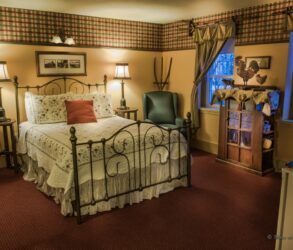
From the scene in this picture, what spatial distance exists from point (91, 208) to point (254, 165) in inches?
91.8

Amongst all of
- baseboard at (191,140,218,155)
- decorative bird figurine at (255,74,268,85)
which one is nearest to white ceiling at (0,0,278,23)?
decorative bird figurine at (255,74,268,85)

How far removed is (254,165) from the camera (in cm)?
402

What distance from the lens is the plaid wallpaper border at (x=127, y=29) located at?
3.99 m

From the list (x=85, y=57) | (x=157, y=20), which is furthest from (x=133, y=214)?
(x=157, y=20)

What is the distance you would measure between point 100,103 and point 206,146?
201 cm

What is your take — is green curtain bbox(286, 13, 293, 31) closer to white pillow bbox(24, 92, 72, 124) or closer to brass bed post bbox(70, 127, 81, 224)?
brass bed post bbox(70, 127, 81, 224)

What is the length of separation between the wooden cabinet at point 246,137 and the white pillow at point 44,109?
7.76 feet

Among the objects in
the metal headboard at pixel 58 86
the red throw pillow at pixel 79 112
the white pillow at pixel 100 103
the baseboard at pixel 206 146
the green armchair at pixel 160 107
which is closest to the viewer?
the red throw pillow at pixel 79 112

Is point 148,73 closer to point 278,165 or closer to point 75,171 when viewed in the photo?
point 278,165

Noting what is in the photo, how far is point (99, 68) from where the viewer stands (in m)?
4.98

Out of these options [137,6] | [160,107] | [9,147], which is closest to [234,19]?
[137,6]

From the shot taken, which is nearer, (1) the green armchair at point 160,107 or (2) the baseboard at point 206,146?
(2) the baseboard at point 206,146

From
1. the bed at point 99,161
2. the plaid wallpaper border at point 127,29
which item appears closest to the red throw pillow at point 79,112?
the bed at point 99,161

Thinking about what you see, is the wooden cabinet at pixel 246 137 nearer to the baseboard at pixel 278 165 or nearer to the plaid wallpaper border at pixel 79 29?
the baseboard at pixel 278 165
